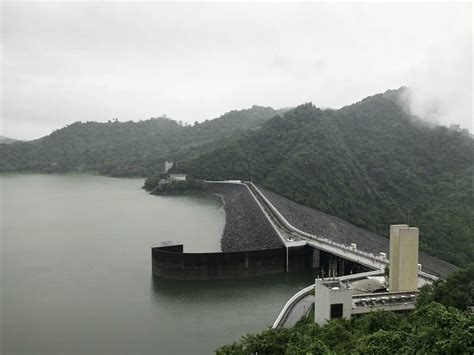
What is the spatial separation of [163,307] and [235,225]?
47.8 ft

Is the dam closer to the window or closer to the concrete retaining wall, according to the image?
the concrete retaining wall

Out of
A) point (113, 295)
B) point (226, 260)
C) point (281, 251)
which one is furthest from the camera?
point (281, 251)

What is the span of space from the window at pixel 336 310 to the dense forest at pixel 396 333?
124cm

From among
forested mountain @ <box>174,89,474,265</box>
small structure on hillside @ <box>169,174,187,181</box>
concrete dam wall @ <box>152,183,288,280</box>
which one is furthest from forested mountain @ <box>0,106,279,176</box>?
concrete dam wall @ <box>152,183,288,280</box>

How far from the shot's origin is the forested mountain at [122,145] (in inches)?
3423

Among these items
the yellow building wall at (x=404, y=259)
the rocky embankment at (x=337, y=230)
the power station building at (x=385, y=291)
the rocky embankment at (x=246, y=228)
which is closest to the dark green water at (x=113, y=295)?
the rocky embankment at (x=246, y=228)

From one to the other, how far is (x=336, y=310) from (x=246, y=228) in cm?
1822

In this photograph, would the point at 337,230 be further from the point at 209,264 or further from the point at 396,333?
the point at 396,333

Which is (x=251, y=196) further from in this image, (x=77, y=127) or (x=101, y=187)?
(x=77, y=127)

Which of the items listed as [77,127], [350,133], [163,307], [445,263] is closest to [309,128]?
[350,133]

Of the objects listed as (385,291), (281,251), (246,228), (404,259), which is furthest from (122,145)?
(404,259)

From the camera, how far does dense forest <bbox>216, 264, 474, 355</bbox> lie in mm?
6652

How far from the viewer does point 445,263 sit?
2767 cm

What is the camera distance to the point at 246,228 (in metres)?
30.1
